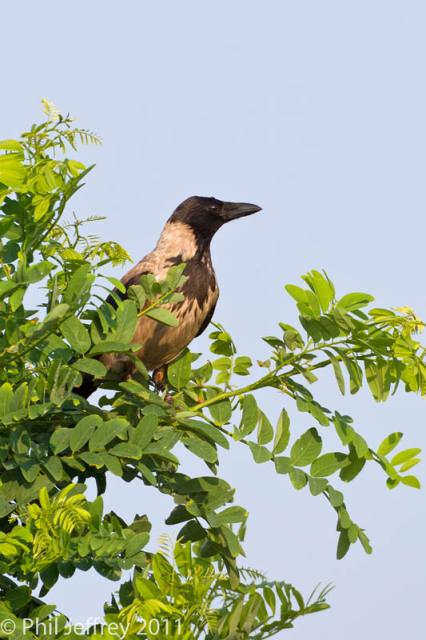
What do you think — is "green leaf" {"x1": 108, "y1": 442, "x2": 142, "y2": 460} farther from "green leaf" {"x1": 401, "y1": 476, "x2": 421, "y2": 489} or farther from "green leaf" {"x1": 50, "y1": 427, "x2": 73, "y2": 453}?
"green leaf" {"x1": 401, "y1": 476, "x2": 421, "y2": 489}

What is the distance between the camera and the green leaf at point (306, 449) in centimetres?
350

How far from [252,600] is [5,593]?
2.32 feet

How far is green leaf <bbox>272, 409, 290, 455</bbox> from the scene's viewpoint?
11.6 feet

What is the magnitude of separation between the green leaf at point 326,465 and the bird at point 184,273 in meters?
1.35

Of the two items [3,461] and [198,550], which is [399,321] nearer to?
[198,550]

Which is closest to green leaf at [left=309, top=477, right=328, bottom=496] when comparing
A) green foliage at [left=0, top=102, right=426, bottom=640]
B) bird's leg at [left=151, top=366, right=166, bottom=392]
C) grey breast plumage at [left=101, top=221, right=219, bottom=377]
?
green foliage at [left=0, top=102, right=426, bottom=640]

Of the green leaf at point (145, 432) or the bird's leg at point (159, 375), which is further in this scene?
the bird's leg at point (159, 375)

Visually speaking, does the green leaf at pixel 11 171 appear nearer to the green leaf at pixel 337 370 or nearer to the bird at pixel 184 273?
the green leaf at pixel 337 370

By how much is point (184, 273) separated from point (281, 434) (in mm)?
2521

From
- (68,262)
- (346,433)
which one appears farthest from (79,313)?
(346,433)

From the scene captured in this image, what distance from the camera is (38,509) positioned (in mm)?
3004

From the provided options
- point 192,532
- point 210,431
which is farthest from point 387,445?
point 192,532

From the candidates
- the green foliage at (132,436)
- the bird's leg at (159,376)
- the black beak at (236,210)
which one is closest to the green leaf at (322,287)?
the green foliage at (132,436)

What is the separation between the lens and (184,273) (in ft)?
19.5
